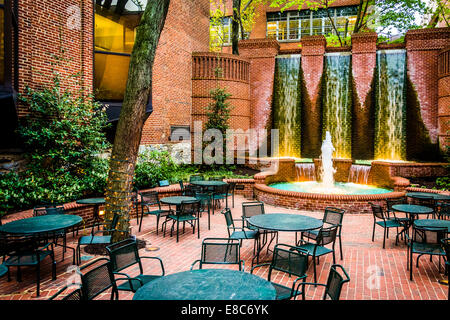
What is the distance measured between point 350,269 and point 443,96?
12.9 meters

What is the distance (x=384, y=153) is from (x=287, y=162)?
18.4ft

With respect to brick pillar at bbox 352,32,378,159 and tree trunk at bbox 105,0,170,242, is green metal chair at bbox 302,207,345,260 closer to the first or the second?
tree trunk at bbox 105,0,170,242

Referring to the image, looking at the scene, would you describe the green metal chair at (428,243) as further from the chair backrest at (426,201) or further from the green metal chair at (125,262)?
the green metal chair at (125,262)

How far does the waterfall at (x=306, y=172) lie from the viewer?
1412 centimetres

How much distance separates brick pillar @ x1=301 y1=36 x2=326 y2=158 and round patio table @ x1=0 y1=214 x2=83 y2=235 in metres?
13.6

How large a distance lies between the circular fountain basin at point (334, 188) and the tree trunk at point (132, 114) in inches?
290

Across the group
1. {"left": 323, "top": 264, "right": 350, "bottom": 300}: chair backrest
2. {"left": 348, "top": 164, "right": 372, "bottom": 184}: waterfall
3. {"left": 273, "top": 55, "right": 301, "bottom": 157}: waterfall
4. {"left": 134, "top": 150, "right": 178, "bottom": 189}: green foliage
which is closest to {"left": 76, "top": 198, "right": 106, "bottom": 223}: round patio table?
{"left": 134, "top": 150, "right": 178, "bottom": 189}: green foliage

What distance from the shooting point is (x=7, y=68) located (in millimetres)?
7129

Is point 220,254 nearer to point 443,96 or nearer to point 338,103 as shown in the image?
point 338,103

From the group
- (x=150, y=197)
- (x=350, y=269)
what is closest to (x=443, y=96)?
(x=350, y=269)

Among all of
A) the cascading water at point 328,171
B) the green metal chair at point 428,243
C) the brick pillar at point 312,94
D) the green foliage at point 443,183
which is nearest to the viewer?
the green metal chair at point 428,243

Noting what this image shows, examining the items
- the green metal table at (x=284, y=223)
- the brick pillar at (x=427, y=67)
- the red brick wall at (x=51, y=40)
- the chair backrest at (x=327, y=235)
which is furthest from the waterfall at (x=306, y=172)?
the red brick wall at (x=51, y=40)

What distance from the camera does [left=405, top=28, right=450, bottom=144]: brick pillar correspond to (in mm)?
15086
